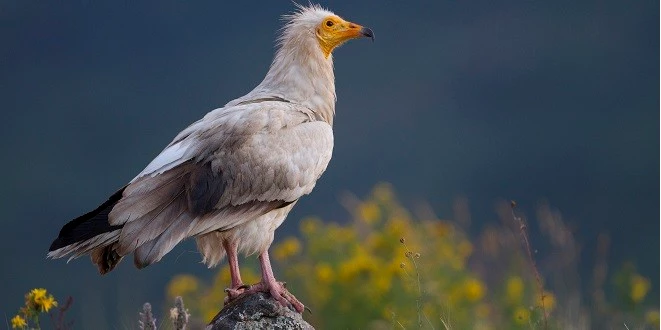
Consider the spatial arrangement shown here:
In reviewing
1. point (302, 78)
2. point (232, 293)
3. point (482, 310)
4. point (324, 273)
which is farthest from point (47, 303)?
point (482, 310)

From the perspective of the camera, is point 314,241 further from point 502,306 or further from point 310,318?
point 502,306

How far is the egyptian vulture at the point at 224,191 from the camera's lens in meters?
6.14

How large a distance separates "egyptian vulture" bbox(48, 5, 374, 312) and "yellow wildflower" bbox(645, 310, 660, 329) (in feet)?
10.2

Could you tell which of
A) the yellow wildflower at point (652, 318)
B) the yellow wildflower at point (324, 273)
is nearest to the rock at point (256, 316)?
the yellow wildflower at point (324, 273)

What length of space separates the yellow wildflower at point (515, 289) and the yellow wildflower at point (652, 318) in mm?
993

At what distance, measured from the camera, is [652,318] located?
8.54 m

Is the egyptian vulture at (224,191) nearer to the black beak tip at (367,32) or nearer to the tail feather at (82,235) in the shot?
the tail feather at (82,235)

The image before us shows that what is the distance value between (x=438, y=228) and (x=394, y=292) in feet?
2.82

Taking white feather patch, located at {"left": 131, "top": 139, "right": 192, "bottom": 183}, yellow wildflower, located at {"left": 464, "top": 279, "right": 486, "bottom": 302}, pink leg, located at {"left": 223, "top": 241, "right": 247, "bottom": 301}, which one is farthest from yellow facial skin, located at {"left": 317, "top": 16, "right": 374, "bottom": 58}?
yellow wildflower, located at {"left": 464, "top": 279, "right": 486, "bottom": 302}

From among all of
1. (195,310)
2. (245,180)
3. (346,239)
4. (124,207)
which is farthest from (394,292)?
(124,207)

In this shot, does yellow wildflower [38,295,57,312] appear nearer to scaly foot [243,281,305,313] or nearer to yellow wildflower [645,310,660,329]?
scaly foot [243,281,305,313]

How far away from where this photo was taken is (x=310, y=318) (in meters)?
8.95

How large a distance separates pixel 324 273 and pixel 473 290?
46.1 inches

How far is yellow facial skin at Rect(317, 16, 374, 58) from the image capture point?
25.0 ft
